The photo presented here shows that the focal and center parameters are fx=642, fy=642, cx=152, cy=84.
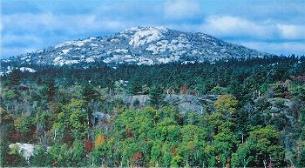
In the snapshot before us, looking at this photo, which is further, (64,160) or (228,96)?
(228,96)

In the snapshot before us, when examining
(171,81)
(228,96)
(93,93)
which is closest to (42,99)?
(93,93)

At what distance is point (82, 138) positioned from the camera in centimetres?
5200

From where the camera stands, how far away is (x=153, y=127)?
51281mm

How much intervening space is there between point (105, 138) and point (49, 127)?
541 cm

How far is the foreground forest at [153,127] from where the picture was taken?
45.0m

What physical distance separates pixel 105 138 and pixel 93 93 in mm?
11326

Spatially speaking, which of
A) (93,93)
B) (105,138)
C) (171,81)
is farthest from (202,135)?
(171,81)

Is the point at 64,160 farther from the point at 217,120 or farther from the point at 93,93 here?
the point at 93,93

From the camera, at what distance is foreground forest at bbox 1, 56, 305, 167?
45031 millimetres

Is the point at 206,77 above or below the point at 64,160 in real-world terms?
above

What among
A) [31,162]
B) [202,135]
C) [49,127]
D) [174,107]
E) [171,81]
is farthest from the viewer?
[171,81]

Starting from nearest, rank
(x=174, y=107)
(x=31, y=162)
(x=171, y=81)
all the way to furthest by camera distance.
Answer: (x=31, y=162), (x=174, y=107), (x=171, y=81)

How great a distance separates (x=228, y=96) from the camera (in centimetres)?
5800

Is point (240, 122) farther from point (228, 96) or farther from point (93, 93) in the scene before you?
point (93, 93)
